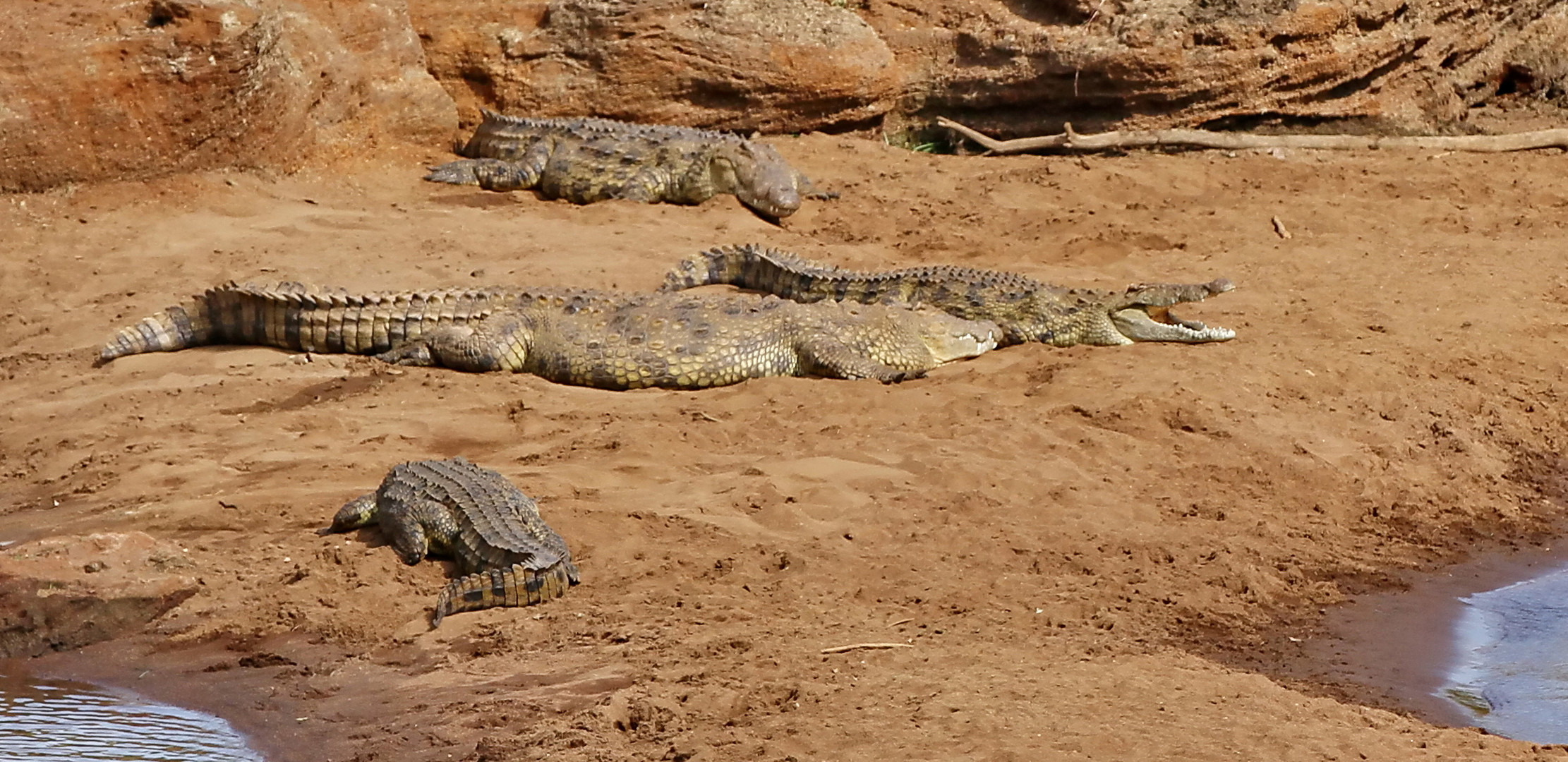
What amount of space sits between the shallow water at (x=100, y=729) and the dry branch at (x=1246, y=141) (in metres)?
Answer: 8.65

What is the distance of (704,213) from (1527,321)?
484 cm

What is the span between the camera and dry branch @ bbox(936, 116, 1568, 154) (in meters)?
12.7

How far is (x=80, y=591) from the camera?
554 cm

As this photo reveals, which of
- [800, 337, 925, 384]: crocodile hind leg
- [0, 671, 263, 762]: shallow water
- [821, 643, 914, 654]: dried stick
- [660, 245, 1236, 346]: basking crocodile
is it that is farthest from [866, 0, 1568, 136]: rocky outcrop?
[0, 671, 263, 762]: shallow water

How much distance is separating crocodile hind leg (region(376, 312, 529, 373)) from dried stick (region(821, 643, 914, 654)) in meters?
3.30

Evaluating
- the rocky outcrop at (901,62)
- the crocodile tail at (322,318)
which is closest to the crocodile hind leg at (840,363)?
the crocodile tail at (322,318)

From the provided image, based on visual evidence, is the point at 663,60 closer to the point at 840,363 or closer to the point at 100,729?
the point at 840,363

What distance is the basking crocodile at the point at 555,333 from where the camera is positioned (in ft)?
26.5

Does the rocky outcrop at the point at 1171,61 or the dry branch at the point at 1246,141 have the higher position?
the rocky outcrop at the point at 1171,61

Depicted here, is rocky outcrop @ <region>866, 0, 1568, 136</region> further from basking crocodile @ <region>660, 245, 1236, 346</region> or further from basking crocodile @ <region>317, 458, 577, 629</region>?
basking crocodile @ <region>317, 458, 577, 629</region>

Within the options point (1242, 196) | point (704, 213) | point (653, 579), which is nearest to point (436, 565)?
point (653, 579)

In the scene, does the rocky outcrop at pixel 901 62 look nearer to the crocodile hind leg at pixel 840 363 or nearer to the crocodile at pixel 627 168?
the crocodile at pixel 627 168

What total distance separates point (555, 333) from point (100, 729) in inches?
135

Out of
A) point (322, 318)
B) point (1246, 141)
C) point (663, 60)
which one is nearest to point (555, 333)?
point (322, 318)
